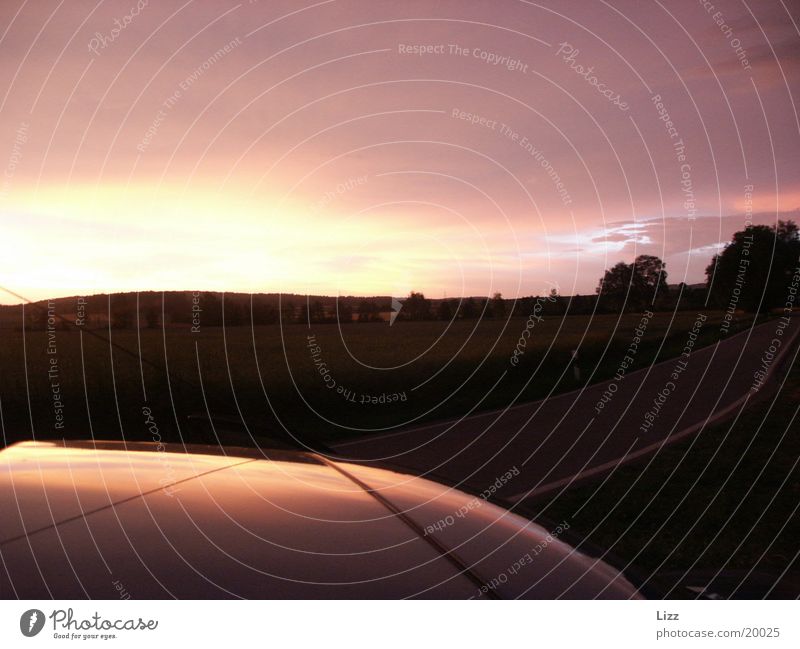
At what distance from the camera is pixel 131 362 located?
1995 cm

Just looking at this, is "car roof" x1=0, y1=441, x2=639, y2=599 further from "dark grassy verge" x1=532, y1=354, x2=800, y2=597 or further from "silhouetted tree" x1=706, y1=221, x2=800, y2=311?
"silhouetted tree" x1=706, y1=221, x2=800, y2=311

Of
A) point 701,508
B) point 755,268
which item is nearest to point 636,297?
point 755,268

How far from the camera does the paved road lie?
30.3ft

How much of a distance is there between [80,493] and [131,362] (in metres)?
Result: 18.8

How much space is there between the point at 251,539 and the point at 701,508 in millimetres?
6378

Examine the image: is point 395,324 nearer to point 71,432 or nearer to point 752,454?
point 71,432

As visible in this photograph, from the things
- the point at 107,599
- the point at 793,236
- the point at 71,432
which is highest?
the point at 793,236

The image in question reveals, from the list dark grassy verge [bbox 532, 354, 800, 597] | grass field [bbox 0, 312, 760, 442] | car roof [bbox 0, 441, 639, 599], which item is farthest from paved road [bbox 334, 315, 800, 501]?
car roof [bbox 0, 441, 639, 599]

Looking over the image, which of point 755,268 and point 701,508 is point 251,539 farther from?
point 755,268

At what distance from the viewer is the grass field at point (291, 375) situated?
1435 cm

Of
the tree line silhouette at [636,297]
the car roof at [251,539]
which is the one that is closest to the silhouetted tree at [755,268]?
the tree line silhouette at [636,297]

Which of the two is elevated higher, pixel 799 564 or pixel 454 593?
pixel 454 593

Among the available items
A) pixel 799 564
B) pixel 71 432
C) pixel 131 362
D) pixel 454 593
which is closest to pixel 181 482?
pixel 454 593

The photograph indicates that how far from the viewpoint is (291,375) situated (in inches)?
819
